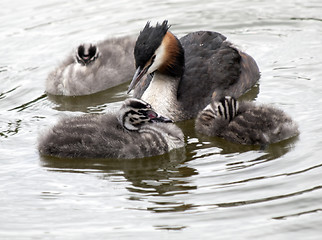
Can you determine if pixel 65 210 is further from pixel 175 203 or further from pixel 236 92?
pixel 236 92

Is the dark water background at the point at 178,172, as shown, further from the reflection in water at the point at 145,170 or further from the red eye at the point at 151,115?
the red eye at the point at 151,115

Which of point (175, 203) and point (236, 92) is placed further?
point (236, 92)

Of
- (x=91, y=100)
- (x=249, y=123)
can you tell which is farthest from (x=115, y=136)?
(x=91, y=100)

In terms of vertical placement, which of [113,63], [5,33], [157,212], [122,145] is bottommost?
[157,212]

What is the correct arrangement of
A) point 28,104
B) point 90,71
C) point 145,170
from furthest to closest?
1. point 90,71
2. point 28,104
3. point 145,170

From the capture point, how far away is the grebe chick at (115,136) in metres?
8.02

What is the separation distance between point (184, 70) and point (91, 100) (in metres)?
1.60

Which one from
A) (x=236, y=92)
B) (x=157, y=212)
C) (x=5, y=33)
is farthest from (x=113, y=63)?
(x=157, y=212)

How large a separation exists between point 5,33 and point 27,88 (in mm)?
2358

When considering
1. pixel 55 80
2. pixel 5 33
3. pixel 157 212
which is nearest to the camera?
pixel 157 212

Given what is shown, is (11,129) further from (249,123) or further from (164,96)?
(249,123)

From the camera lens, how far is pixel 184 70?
9.59m

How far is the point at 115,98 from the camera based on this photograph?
10383 millimetres

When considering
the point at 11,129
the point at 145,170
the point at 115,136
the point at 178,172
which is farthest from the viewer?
the point at 11,129
